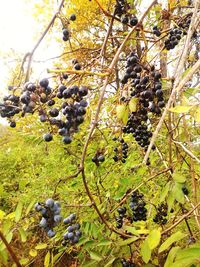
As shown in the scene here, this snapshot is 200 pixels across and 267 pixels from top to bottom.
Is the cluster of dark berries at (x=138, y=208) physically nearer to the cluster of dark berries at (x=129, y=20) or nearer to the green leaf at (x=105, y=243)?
the green leaf at (x=105, y=243)

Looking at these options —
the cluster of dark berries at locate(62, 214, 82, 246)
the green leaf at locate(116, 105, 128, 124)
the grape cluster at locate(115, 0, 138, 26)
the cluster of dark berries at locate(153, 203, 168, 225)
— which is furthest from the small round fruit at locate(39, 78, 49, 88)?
the cluster of dark berries at locate(153, 203, 168, 225)

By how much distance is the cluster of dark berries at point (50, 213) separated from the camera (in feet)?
3.93

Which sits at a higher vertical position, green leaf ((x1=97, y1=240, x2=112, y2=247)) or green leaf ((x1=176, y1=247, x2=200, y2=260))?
green leaf ((x1=176, y1=247, x2=200, y2=260))

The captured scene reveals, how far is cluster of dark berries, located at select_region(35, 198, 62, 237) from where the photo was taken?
120 centimetres

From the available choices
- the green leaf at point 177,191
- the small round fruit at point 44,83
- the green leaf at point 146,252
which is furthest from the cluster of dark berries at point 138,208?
the small round fruit at point 44,83

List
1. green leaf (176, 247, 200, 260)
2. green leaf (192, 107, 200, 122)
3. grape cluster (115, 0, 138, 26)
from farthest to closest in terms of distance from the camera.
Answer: grape cluster (115, 0, 138, 26) → green leaf (192, 107, 200, 122) → green leaf (176, 247, 200, 260)

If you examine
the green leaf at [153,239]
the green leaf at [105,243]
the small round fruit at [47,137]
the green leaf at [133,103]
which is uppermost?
the green leaf at [133,103]

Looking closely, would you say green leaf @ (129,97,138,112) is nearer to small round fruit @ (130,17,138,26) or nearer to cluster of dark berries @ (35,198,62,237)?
cluster of dark berries @ (35,198,62,237)

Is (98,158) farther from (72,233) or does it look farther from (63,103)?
(63,103)

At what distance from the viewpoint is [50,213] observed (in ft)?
4.01

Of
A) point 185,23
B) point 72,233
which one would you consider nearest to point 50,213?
point 72,233

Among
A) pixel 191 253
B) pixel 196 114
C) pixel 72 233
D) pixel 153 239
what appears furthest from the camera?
pixel 72 233

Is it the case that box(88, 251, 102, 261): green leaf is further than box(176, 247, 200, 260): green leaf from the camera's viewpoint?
Yes

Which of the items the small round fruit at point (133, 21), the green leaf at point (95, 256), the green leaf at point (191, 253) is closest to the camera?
the green leaf at point (191, 253)
